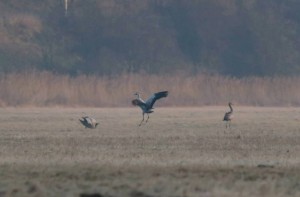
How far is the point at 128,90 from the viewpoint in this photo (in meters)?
57.3

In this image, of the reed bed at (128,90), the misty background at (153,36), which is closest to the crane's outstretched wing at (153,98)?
the reed bed at (128,90)

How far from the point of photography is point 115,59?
7138cm

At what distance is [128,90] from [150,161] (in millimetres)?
38115

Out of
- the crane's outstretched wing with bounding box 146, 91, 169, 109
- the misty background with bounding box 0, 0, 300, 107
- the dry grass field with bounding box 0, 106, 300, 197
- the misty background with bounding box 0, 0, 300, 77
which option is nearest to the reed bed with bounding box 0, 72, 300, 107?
the misty background with bounding box 0, 0, 300, 107

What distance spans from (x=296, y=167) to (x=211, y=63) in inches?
2135

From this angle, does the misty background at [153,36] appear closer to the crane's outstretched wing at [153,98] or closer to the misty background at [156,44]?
the misty background at [156,44]

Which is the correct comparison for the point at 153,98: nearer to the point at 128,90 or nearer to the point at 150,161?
the point at 150,161

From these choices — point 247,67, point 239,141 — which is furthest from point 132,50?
point 239,141

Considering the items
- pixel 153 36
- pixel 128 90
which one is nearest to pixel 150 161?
pixel 128 90

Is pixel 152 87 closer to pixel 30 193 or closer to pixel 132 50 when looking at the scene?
pixel 132 50

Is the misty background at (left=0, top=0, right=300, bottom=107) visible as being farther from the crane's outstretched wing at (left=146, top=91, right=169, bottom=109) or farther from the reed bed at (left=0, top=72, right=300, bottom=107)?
the crane's outstretched wing at (left=146, top=91, right=169, bottom=109)

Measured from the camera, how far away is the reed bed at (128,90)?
53.2 metres

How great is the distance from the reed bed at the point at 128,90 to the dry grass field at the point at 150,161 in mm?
21842

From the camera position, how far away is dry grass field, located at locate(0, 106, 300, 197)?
49.3 feet
